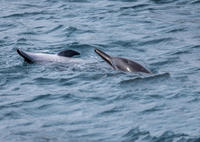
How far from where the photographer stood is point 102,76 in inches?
472

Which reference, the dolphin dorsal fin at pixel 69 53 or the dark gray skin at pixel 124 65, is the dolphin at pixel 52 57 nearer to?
the dolphin dorsal fin at pixel 69 53

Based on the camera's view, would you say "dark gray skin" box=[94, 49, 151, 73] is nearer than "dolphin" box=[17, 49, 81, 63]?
Yes

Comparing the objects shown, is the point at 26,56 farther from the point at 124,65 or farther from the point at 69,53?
the point at 124,65

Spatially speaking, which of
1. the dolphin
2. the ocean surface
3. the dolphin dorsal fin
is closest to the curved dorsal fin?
the dolphin

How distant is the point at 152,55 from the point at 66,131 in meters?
4.76

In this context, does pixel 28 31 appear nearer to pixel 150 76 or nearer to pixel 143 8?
pixel 143 8

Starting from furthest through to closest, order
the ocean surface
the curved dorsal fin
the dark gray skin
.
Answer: the curved dorsal fin, the dark gray skin, the ocean surface

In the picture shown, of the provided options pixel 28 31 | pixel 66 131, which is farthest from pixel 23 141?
pixel 28 31

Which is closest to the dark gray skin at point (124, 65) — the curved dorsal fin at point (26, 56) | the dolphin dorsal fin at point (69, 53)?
the dolphin dorsal fin at point (69, 53)

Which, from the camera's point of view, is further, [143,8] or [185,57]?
[143,8]

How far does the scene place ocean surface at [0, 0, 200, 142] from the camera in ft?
31.0

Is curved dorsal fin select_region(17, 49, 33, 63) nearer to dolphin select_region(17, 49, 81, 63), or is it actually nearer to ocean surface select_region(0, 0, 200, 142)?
dolphin select_region(17, 49, 81, 63)

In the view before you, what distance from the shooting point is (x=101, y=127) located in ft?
31.1

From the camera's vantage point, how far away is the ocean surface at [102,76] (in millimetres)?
9445
